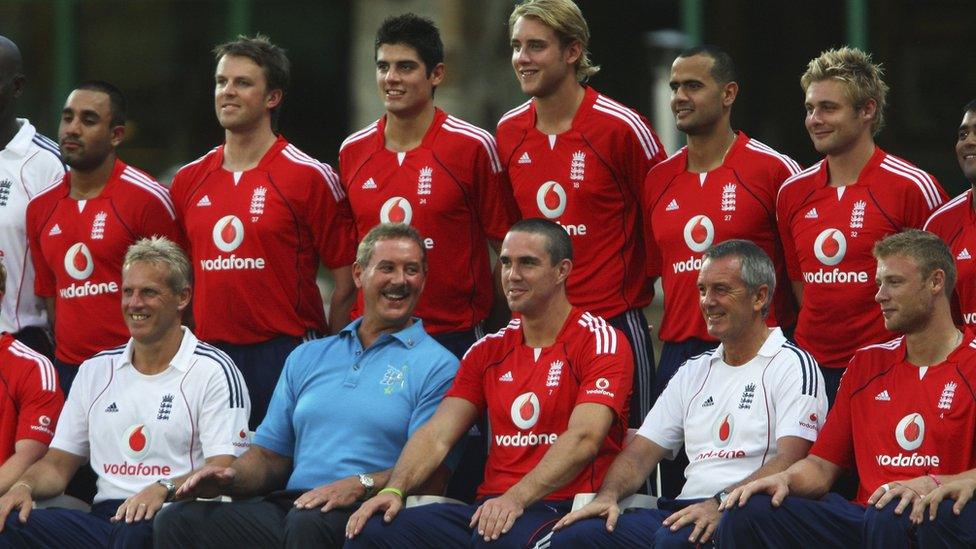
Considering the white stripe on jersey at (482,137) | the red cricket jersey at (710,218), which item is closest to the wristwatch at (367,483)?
the red cricket jersey at (710,218)

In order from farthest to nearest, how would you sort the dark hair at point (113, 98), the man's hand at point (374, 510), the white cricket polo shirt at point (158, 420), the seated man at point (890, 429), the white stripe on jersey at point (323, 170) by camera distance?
the dark hair at point (113, 98) < the white stripe on jersey at point (323, 170) < the white cricket polo shirt at point (158, 420) < the man's hand at point (374, 510) < the seated man at point (890, 429)

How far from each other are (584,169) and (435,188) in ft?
2.27

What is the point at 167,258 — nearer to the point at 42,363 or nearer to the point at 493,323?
the point at 42,363

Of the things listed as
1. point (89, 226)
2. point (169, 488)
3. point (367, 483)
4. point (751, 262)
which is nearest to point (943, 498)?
point (751, 262)

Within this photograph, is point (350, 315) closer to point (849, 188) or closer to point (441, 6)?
point (849, 188)

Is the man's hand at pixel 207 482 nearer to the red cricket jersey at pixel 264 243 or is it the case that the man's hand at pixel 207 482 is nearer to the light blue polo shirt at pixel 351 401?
the light blue polo shirt at pixel 351 401

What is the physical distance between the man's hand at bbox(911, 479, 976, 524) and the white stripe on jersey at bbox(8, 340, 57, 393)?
3898 mm

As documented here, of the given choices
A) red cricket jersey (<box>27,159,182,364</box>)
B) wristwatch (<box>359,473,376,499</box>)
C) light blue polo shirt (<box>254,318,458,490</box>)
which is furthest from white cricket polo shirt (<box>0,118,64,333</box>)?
wristwatch (<box>359,473,376,499</box>)

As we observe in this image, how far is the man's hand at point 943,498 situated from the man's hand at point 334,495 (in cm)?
228

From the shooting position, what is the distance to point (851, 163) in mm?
8281

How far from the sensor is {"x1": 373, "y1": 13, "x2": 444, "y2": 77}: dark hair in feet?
29.2

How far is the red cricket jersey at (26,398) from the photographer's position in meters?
8.53

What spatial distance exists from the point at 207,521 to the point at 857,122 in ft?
10.7

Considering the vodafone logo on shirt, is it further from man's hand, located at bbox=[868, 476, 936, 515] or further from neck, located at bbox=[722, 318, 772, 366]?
man's hand, located at bbox=[868, 476, 936, 515]
